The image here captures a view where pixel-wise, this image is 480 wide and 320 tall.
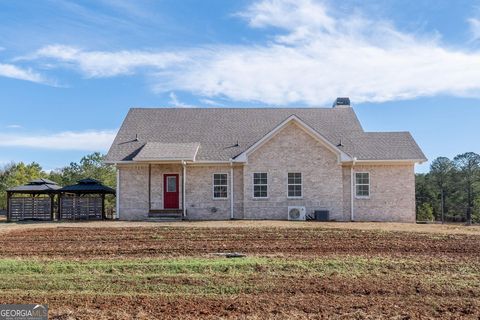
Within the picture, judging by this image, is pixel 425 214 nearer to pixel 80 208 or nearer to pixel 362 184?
pixel 362 184

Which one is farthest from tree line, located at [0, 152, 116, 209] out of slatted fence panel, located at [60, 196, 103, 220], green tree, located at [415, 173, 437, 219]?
green tree, located at [415, 173, 437, 219]

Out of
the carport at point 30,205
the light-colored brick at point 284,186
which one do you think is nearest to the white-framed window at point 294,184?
the light-colored brick at point 284,186

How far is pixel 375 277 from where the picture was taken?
36.7 ft

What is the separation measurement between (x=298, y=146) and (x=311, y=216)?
3.59 meters

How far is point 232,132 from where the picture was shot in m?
28.8

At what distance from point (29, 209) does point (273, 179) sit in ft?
43.4

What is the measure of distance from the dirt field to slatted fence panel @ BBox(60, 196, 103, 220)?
7865 mm

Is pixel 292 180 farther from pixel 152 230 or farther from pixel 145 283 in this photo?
pixel 145 283

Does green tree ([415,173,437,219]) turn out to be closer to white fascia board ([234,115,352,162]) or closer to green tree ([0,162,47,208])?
white fascia board ([234,115,352,162])

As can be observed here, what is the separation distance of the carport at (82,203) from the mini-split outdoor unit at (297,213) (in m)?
9.89

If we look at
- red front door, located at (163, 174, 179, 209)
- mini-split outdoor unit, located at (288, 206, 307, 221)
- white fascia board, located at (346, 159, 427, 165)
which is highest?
white fascia board, located at (346, 159, 427, 165)

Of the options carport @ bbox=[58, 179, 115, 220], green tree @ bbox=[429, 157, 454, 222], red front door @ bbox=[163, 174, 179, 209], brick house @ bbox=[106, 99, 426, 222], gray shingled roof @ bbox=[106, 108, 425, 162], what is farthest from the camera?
green tree @ bbox=[429, 157, 454, 222]

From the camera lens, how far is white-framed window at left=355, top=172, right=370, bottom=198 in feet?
85.1

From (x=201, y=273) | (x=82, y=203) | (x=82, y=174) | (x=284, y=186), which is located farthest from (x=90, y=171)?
(x=201, y=273)
